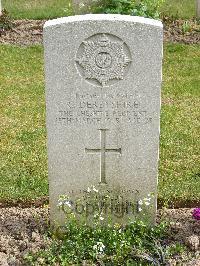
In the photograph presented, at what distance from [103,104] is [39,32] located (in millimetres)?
7008

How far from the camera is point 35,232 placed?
5.16 metres

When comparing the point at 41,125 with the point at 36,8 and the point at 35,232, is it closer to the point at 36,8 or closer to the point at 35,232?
the point at 35,232

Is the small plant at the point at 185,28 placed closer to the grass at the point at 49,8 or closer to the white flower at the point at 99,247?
the grass at the point at 49,8

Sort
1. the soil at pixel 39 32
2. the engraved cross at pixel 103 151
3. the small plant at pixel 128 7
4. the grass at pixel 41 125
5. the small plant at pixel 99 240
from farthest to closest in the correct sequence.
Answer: the soil at pixel 39 32
the small plant at pixel 128 7
the grass at pixel 41 125
the engraved cross at pixel 103 151
the small plant at pixel 99 240

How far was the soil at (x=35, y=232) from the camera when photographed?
4805 mm

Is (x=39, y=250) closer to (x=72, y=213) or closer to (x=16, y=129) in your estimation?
(x=72, y=213)

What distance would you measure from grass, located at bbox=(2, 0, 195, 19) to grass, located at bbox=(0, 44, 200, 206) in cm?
233

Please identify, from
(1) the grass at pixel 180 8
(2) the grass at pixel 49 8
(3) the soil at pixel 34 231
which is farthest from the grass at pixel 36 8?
(3) the soil at pixel 34 231

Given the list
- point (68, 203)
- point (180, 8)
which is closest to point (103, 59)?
point (68, 203)

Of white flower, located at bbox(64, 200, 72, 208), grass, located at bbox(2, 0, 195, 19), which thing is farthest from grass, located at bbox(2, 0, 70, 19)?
white flower, located at bbox(64, 200, 72, 208)

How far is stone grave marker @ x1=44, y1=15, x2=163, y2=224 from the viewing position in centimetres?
462

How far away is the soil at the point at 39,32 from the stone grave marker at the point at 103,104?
629 centimetres

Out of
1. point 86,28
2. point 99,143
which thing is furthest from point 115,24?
point 99,143

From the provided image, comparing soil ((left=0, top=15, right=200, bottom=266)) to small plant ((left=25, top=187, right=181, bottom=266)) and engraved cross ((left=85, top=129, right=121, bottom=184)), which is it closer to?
small plant ((left=25, top=187, right=181, bottom=266))
